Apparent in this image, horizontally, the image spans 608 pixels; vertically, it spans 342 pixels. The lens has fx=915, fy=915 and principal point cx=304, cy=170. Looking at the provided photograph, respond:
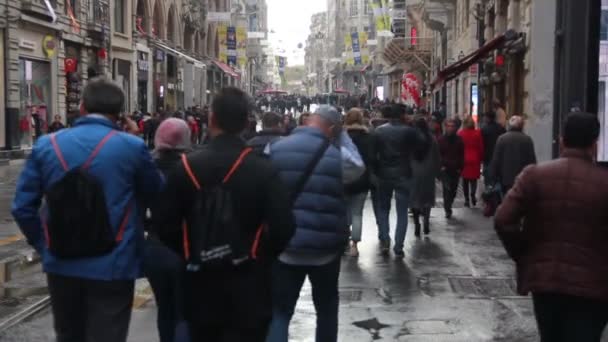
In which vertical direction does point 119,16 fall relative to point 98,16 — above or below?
above

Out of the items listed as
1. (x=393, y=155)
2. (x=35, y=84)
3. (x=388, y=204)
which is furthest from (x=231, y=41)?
(x=388, y=204)

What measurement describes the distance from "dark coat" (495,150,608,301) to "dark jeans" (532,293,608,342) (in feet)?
0.18

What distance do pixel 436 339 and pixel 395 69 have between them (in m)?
53.9

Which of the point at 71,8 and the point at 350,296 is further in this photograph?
the point at 71,8

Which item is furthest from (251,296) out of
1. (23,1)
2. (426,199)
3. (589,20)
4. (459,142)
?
(23,1)

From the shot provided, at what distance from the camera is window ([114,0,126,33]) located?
133 ft

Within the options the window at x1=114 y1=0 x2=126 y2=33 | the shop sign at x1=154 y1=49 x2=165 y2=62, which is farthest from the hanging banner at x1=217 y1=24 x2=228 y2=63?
the window at x1=114 y1=0 x2=126 y2=33

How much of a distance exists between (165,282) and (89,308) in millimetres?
1146

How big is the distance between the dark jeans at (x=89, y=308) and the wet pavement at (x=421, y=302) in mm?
2308

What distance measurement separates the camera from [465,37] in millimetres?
32562

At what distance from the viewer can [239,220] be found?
414cm

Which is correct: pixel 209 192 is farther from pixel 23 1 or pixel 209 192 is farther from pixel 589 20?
pixel 23 1

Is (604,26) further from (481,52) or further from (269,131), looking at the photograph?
(481,52)

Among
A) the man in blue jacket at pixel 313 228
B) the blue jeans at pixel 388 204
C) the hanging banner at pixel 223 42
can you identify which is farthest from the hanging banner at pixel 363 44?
the man in blue jacket at pixel 313 228
